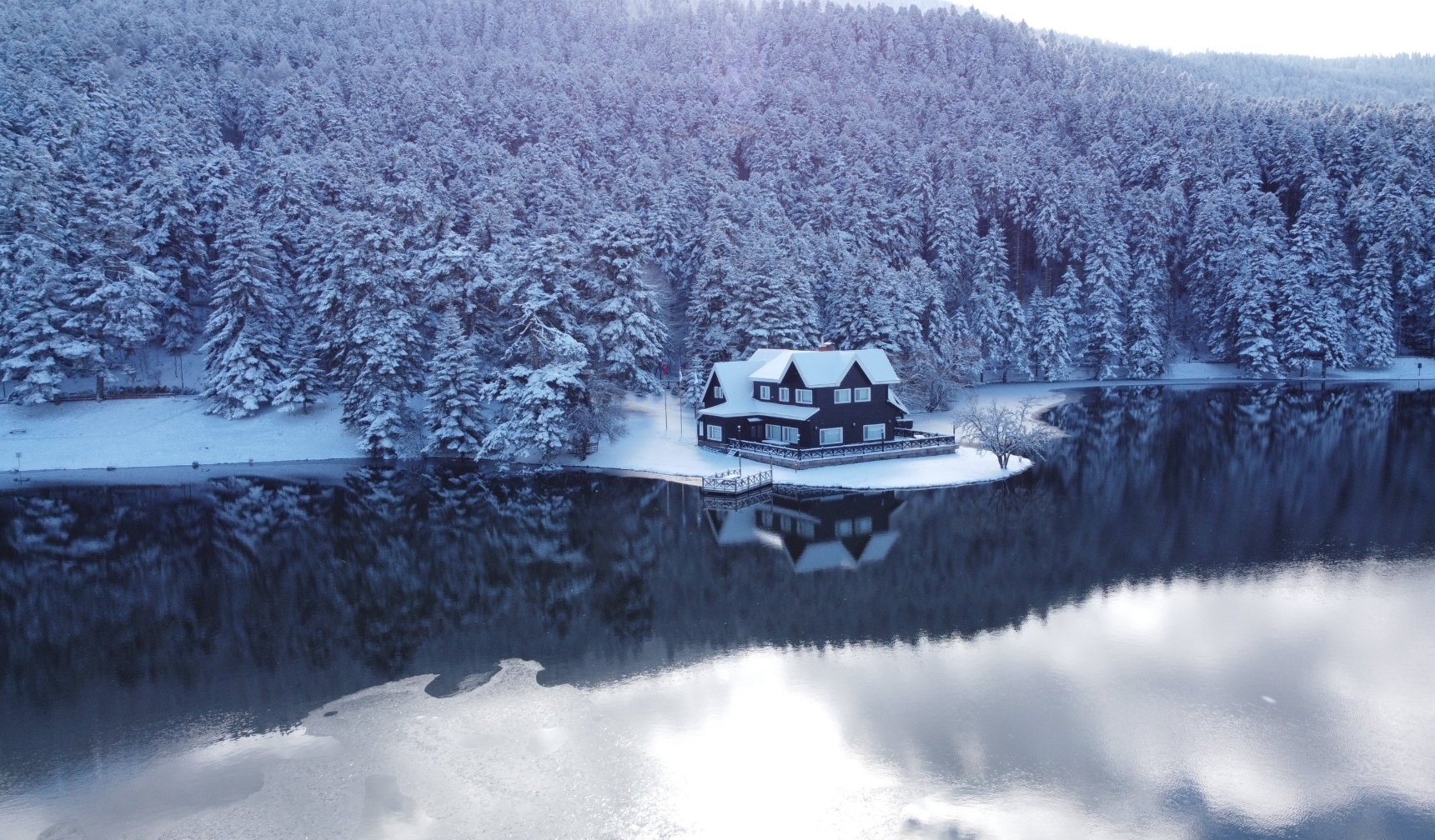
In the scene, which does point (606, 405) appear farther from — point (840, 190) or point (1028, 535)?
point (840, 190)

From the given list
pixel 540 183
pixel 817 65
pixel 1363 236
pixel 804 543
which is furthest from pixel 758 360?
pixel 817 65

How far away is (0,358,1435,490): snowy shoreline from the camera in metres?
44.9

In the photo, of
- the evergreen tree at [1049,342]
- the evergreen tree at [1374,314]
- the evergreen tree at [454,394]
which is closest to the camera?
the evergreen tree at [454,394]

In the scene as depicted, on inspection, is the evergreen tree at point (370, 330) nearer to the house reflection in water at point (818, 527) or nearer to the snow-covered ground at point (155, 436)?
the snow-covered ground at point (155, 436)

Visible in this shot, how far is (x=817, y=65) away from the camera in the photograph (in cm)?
13412

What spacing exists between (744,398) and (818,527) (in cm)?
1639

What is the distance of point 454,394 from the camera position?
49.5 m

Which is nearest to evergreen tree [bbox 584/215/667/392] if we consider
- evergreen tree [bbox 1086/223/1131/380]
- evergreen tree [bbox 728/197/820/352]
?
evergreen tree [bbox 728/197/820/352]

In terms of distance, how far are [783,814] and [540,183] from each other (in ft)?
217

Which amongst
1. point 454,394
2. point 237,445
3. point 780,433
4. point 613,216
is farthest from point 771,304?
point 237,445

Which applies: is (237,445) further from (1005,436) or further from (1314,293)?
(1314,293)

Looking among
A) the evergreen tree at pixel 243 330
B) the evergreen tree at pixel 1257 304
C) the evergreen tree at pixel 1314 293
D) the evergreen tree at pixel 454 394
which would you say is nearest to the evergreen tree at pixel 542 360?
the evergreen tree at pixel 454 394

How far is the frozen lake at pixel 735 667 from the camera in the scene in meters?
15.2

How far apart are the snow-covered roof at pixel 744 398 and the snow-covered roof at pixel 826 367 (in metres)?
0.97
